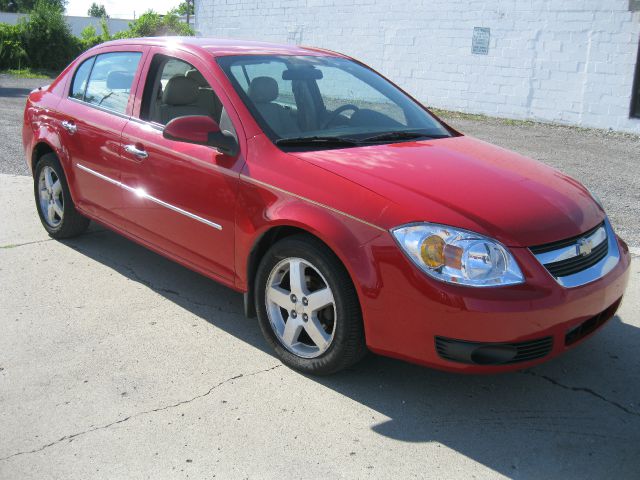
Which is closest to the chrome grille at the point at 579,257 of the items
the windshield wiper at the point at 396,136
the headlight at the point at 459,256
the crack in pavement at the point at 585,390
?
the headlight at the point at 459,256

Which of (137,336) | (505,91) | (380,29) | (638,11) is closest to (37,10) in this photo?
(380,29)

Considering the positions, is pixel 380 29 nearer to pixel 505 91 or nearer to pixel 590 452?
pixel 505 91

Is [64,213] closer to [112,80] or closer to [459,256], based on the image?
[112,80]

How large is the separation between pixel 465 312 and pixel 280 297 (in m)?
1.08

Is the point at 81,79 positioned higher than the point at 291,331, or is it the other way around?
the point at 81,79

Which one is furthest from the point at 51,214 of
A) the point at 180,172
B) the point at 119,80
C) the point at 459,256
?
the point at 459,256

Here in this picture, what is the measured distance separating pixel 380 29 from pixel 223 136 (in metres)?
14.2

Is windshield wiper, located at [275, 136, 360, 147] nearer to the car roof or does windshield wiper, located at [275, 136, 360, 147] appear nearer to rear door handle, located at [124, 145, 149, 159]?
the car roof

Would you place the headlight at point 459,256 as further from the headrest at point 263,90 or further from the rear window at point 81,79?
the rear window at point 81,79

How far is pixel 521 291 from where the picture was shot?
3051mm

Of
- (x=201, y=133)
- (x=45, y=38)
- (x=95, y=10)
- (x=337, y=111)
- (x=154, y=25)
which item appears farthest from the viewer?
(x=95, y=10)

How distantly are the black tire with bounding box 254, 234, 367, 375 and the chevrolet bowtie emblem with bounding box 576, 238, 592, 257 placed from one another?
3.56 ft

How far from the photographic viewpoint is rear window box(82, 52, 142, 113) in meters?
4.83

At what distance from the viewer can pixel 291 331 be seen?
3.72 meters
